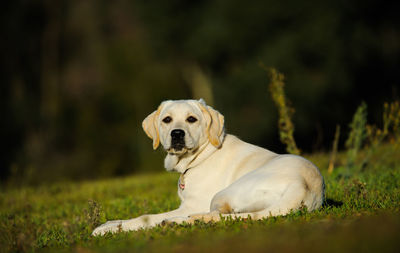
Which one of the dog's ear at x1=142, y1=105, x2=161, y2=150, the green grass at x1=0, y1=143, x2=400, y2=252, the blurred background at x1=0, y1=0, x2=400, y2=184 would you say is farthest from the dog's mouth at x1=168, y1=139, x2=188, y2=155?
the blurred background at x1=0, y1=0, x2=400, y2=184

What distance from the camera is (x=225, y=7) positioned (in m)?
21.2

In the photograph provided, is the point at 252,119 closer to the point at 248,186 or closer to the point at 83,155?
the point at 83,155

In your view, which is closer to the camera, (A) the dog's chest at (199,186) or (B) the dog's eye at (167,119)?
(A) the dog's chest at (199,186)

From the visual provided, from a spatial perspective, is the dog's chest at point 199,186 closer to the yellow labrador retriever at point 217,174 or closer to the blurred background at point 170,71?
the yellow labrador retriever at point 217,174

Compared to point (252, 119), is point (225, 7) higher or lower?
higher

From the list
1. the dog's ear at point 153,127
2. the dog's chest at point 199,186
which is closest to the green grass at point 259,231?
the dog's chest at point 199,186

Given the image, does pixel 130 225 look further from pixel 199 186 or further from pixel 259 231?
pixel 259 231

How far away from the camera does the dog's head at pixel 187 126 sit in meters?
5.46

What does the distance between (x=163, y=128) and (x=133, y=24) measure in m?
27.4

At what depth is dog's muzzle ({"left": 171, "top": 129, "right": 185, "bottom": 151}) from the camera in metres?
5.45

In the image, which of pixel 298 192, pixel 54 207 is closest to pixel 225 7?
pixel 54 207

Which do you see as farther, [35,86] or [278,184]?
[35,86]

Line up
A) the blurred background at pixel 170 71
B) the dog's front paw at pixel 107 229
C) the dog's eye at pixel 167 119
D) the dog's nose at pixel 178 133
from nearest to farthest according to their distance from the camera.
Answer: the dog's front paw at pixel 107 229, the dog's nose at pixel 178 133, the dog's eye at pixel 167 119, the blurred background at pixel 170 71

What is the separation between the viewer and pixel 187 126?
553 centimetres
